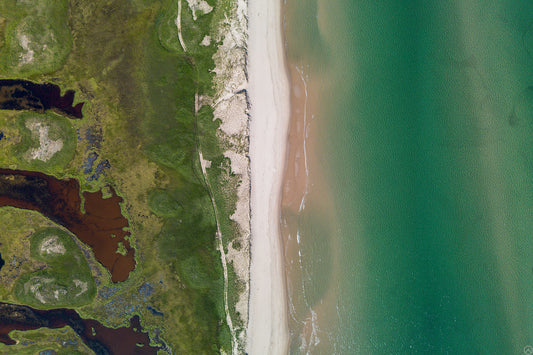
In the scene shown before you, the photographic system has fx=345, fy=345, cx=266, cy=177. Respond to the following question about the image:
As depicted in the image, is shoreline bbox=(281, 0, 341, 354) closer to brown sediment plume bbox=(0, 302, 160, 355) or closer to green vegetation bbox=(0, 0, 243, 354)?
green vegetation bbox=(0, 0, 243, 354)

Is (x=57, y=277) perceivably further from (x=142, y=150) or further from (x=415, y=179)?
(x=415, y=179)

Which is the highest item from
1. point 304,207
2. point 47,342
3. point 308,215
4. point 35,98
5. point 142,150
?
point 35,98

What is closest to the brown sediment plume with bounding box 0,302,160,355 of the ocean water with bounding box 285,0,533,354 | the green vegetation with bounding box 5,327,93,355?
the green vegetation with bounding box 5,327,93,355

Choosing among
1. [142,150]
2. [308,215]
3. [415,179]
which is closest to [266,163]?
[308,215]

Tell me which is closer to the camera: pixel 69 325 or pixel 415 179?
pixel 69 325

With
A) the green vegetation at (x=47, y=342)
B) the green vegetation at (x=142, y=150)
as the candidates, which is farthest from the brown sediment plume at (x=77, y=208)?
the green vegetation at (x=47, y=342)

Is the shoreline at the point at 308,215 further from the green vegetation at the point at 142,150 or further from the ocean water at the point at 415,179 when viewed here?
the green vegetation at the point at 142,150

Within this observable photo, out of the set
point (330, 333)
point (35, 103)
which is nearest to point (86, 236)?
point (35, 103)
